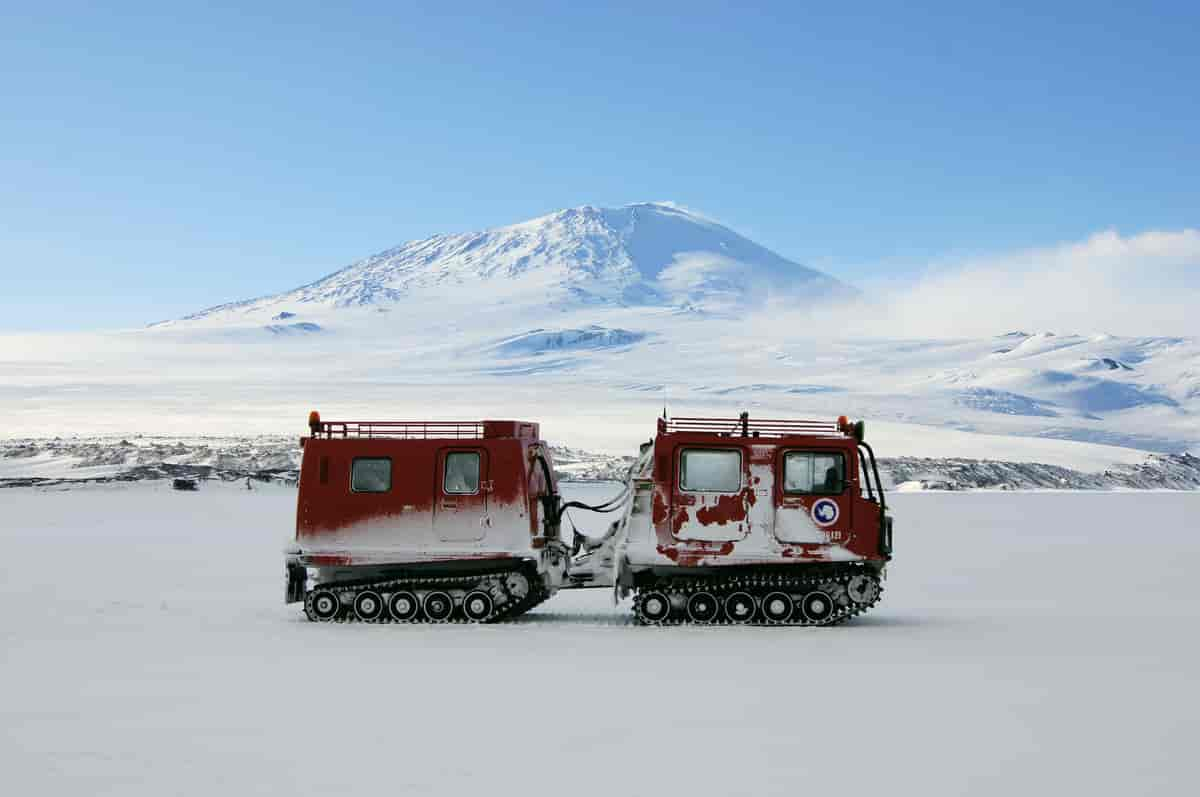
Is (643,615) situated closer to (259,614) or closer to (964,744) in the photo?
(259,614)

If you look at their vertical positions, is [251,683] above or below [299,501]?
below

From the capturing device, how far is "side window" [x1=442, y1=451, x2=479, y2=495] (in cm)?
1827

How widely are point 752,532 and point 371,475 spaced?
14.8ft

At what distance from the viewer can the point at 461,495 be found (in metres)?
18.2

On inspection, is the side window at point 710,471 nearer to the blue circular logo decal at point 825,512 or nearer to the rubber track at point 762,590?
the blue circular logo decal at point 825,512

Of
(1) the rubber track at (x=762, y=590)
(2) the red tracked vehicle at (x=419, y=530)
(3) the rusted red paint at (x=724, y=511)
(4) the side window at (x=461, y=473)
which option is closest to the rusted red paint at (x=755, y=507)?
(3) the rusted red paint at (x=724, y=511)

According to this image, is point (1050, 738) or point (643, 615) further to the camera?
point (643, 615)

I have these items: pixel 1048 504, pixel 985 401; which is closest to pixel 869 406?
pixel 985 401

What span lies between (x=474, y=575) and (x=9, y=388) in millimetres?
176829

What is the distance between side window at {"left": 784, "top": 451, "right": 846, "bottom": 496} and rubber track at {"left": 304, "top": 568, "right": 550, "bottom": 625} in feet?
10.5

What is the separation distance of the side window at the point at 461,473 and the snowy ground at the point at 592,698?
1696mm

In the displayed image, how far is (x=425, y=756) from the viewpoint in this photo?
10188 millimetres

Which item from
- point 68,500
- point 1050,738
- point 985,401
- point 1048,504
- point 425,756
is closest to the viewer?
point 425,756

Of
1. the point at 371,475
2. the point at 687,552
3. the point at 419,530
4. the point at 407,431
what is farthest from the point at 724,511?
the point at 371,475
